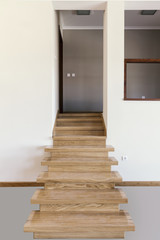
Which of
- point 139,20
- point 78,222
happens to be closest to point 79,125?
point 78,222

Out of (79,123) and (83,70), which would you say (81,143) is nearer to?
(79,123)

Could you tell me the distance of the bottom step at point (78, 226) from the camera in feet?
8.23

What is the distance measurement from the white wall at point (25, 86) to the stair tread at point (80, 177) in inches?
34.8

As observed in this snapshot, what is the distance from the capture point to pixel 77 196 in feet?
9.79

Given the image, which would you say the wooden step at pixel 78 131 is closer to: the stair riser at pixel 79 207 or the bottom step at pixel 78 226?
the stair riser at pixel 79 207

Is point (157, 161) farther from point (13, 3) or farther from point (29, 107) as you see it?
point (13, 3)

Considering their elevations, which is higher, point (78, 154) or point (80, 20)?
point (80, 20)

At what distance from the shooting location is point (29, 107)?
4184 millimetres

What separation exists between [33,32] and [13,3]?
A: 0.65m

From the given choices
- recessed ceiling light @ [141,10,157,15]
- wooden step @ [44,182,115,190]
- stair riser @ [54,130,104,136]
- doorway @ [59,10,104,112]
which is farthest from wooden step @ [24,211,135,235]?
recessed ceiling light @ [141,10,157,15]

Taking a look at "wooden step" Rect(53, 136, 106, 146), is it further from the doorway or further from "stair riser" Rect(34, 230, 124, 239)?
the doorway

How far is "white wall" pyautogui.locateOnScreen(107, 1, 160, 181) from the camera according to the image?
418 centimetres

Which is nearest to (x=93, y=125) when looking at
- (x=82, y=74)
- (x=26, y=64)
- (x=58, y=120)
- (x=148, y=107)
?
(x=58, y=120)

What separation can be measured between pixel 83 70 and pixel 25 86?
3099mm
